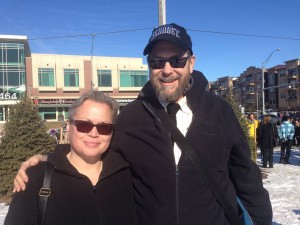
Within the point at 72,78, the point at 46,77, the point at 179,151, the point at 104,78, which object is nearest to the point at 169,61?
the point at 179,151

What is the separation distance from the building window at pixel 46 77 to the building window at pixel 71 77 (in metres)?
2.10

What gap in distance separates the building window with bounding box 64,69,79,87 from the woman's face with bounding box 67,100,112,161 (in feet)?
179

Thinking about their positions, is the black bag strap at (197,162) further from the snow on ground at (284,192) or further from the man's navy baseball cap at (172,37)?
the snow on ground at (284,192)

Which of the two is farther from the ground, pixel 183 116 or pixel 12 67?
pixel 12 67

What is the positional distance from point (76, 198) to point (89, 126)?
45 centimetres

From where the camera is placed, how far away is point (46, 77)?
53.8 m

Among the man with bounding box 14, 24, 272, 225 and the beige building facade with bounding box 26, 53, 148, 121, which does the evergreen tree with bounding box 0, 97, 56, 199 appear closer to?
the man with bounding box 14, 24, 272, 225

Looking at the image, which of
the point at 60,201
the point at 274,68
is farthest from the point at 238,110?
the point at 274,68

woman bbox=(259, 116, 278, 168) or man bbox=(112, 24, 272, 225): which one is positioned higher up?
man bbox=(112, 24, 272, 225)

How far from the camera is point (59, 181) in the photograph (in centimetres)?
200

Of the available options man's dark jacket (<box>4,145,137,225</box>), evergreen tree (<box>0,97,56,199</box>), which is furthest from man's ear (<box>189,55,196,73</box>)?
evergreen tree (<box>0,97,56,199</box>)

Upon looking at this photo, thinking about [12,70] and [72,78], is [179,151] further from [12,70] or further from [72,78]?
[72,78]

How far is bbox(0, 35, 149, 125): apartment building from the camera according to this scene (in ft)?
165

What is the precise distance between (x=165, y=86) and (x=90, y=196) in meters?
0.85
